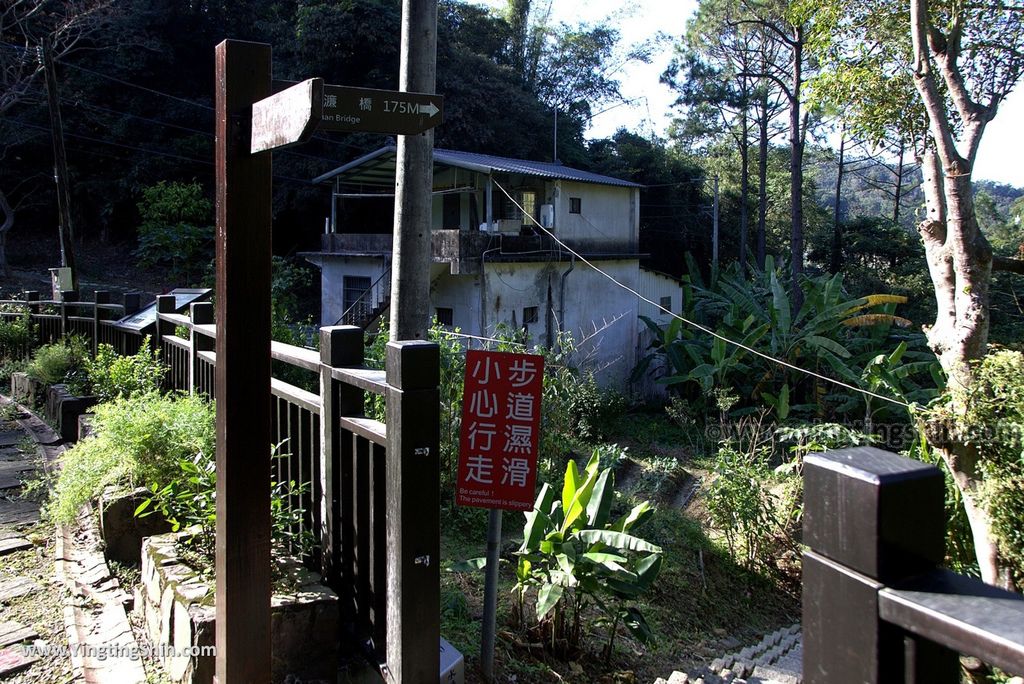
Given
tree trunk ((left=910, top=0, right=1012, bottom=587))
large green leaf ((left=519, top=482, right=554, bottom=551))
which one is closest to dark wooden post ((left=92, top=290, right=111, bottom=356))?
large green leaf ((left=519, top=482, right=554, bottom=551))

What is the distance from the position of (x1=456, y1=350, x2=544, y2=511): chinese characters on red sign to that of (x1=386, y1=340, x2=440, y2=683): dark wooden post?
0.75 meters

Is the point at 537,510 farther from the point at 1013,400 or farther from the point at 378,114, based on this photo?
the point at 1013,400

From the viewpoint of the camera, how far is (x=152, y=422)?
4.15 m

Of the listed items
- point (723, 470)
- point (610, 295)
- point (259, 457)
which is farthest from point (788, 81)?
point (259, 457)

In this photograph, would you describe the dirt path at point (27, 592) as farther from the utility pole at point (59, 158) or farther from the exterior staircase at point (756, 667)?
the utility pole at point (59, 158)

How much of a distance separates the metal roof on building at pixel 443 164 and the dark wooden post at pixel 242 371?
15.8 metres

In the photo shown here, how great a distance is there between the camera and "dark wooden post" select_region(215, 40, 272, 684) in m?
2.67

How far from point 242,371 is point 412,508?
2.47 feet

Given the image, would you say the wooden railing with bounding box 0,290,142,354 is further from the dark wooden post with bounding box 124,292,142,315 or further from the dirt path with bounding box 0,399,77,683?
the dirt path with bounding box 0,399,77,683

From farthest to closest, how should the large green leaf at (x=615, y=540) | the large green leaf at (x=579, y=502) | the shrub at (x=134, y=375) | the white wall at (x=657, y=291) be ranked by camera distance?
the white wall at (x=657, y=291)
the shrub at (x=134, y=375)
the large green leaf at (x=579, y=502)
the large green leaf at (x=615, y=540)

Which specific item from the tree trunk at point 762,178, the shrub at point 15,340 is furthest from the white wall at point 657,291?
the shrub at point 15,340

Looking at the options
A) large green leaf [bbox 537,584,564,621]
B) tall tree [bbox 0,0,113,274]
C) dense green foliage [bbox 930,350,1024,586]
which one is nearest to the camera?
large green leaf [bbox 537,584,564,621]

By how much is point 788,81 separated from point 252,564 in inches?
1198

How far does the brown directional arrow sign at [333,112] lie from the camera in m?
2.27
